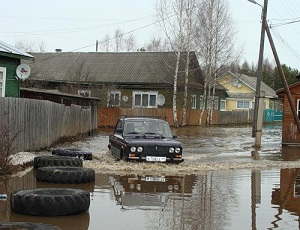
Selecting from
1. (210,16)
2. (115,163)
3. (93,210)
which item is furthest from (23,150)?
(210,16)

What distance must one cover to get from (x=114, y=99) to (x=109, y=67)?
4.63m

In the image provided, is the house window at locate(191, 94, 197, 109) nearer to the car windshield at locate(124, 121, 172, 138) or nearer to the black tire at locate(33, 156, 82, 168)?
the car windshield at locate(124, 121, 172, 138)

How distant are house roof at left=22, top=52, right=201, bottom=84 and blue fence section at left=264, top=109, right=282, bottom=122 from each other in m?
23.6

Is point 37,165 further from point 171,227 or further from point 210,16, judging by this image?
point 210,16

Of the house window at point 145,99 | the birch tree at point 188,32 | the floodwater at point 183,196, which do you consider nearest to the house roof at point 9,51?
the floodwater at point 183,196

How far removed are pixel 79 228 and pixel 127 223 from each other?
0.79 metres

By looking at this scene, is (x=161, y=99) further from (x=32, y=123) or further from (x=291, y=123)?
(x=32, y=123)

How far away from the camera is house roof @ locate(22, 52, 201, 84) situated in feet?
160

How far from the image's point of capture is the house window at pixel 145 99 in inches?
1930

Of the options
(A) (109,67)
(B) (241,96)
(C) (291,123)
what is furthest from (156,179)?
(B) (241,96)

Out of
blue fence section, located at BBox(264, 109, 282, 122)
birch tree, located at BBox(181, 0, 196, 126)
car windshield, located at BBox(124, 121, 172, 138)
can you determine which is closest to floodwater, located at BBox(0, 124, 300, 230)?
car windshield, located at BBox(124, 121, 172, 138)

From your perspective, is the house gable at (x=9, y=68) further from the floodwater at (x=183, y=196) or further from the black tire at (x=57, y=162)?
the black tire at (x=57, y=162)

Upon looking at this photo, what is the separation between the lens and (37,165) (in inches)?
535

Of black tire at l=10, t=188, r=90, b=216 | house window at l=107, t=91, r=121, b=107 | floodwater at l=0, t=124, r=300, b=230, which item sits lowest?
floodwater at l=0, t=124, r=300, b=230
